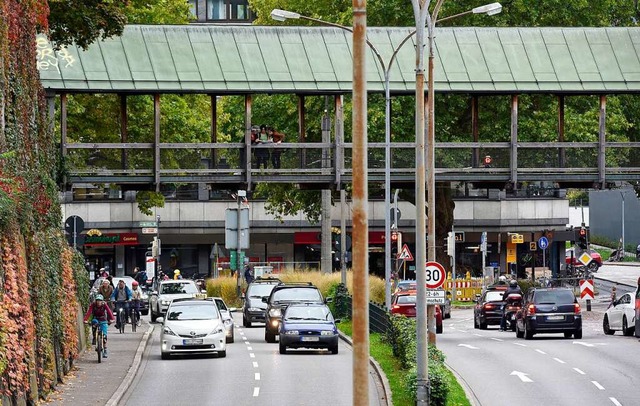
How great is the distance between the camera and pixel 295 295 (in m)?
47.2

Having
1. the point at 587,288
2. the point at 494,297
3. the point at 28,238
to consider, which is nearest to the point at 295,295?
the point at 494,297

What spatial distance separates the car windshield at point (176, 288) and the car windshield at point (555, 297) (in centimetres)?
1647

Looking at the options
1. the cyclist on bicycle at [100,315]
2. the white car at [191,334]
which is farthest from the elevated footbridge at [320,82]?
the cyclist on bicycle at [100,315]

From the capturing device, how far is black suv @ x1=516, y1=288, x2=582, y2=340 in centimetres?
4519

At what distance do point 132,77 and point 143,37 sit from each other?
68.8 inches

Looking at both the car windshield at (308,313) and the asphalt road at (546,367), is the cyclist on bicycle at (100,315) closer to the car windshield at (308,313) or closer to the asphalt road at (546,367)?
the car windshield at (308,313)

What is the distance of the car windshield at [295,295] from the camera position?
Result: 47.0 m

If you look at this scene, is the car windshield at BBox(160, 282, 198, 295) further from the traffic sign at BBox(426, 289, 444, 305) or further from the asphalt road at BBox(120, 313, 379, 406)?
the traffic sign at BBox(426, 289, 444, 305)

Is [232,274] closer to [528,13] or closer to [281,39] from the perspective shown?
[528,13]

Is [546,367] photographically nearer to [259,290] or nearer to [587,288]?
[259,290]

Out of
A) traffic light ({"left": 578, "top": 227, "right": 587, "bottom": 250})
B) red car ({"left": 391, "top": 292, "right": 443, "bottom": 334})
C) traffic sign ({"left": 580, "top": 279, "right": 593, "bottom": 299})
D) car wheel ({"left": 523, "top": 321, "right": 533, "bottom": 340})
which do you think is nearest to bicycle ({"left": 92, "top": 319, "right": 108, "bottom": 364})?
red car ({"left": 391, "top": 292, "right": 443, "bottom": 334})

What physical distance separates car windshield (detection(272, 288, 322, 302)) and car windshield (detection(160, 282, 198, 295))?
10.3m

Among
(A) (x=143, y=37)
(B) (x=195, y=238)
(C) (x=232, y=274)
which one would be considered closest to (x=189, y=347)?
(A) (x=143, y=37)

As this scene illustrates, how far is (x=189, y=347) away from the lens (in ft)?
126
